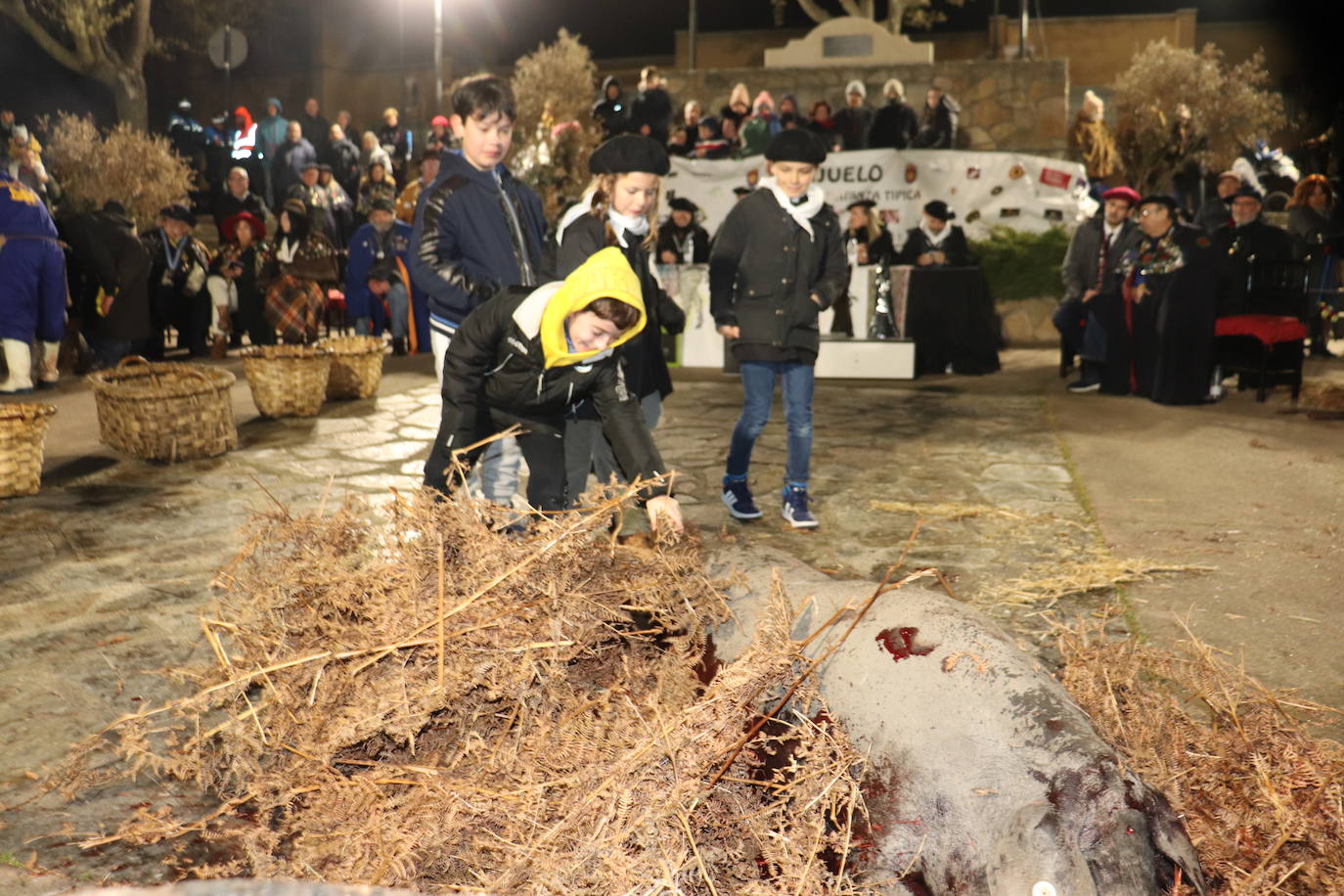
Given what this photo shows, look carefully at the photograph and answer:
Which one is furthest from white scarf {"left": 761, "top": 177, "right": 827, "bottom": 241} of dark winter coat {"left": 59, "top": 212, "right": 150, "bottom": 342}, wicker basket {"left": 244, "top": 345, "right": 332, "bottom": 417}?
dark winter coat {"left": 59, "top": 212, "right": 150, "bottom": 342}

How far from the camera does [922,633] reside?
8.35ft

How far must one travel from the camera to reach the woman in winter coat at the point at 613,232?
4.46m

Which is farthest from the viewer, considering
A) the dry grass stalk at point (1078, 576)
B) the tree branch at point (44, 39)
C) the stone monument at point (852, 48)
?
the tree branch at point (44, 39)

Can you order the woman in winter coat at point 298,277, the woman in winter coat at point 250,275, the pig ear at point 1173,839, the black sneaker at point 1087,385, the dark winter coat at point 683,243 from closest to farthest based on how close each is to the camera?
the pig ear at point 1173,839 < the black sneaker at point 1087,385 < the woman in winter coat at point 298,277 < the dark winter coat at point 683,243 < the woman in winter coat at point 250,275

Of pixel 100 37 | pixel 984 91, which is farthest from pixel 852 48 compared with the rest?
pixel 100 37

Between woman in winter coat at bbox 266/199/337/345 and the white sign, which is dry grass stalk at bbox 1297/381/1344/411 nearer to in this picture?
woman in winter coat at bbox 266/199/337/345

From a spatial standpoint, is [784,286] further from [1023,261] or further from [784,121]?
[784,121]

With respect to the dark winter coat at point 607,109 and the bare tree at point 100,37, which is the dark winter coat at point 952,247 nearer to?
the dark winter coat at point 607,109

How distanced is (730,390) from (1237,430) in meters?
4.21

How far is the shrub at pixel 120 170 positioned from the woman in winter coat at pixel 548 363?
1276cm

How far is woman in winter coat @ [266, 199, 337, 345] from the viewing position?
12.5 m

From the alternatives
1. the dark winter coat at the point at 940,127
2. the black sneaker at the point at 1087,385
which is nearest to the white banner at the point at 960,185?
the dark winter coat at the point at 940,127

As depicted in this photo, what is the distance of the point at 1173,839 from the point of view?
6.79ft

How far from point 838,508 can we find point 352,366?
499 centimetres
